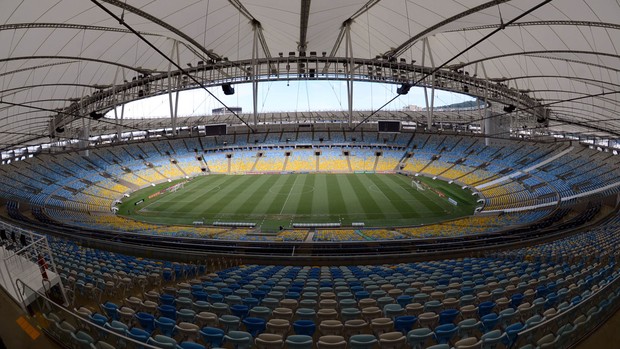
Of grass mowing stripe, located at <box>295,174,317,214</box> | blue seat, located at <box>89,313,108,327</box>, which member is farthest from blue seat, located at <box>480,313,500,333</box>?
grass mowing stripe, located at <box>295,174,317,214</box>

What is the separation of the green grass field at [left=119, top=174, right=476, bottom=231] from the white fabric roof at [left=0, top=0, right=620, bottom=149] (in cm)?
1338

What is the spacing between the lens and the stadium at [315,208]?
6.11m

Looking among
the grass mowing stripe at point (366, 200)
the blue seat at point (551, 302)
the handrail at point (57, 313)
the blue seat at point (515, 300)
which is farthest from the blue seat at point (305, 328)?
the grass mowing stripe at point (366, 200)

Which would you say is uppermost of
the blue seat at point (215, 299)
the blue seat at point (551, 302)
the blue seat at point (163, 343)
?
the blue seat at point (163, 343)

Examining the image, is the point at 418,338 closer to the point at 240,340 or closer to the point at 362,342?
the point at 362,342

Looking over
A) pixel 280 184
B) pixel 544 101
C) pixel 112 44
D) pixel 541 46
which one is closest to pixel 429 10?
pixel 541 46

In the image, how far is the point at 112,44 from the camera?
2253cm

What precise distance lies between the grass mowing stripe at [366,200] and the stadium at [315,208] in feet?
0.91

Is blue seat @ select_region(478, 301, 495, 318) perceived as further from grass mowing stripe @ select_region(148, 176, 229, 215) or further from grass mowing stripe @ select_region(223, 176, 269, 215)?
grass mowing stripe @ select_region(148, 176, 229, 215)

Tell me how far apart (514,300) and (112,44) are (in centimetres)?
2611

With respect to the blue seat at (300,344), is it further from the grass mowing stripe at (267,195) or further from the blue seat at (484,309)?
the grass mowing stripe at (267,195)

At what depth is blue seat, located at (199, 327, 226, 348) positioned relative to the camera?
17.6 ft

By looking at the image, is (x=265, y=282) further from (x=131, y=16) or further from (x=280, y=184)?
(x=280, y=184)

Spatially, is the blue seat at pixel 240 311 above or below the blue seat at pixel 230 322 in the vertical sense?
below
